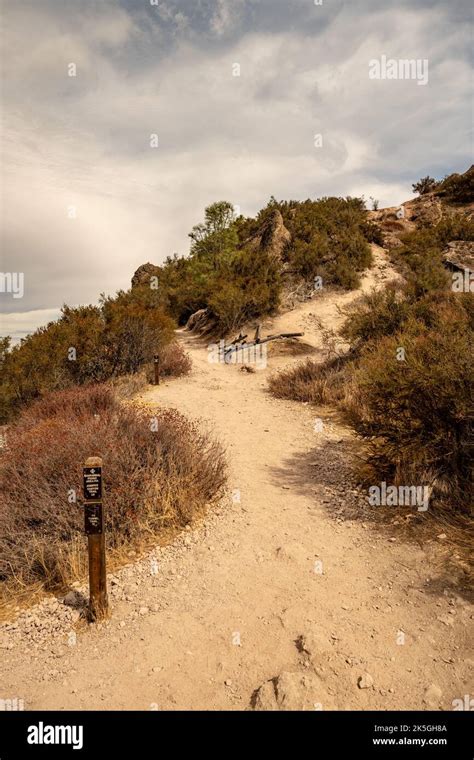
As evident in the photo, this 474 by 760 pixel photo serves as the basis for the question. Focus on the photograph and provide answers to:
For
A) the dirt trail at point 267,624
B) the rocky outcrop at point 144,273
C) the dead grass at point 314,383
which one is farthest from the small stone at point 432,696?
the rocky outcrop at point 144,273

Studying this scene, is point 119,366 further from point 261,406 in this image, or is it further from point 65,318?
point 261,406

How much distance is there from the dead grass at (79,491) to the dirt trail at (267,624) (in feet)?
1.35

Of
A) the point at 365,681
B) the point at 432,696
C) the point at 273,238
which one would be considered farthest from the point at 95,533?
the point at 273,238

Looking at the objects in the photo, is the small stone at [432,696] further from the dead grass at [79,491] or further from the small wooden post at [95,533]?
the dead grass at [79,491]

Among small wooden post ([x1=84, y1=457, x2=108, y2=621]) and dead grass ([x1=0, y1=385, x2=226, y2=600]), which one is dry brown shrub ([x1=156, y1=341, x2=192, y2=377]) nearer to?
dead grass ([x1=0, y1=385, x2=226, y2=600])

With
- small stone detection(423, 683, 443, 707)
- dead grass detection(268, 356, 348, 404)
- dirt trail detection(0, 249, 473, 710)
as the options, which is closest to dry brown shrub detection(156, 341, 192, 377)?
dead grass detection(268, 356, 348, 404)

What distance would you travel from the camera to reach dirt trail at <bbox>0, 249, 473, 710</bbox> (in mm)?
2836

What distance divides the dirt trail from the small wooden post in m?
0.20

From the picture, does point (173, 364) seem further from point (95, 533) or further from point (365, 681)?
point (365, 681)

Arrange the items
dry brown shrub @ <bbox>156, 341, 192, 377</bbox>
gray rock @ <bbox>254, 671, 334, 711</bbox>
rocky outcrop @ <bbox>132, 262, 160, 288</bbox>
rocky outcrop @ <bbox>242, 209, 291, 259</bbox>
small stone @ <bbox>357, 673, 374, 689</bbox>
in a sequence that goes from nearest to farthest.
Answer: gray rock @ <bbox>254, 671, 334, 711</bbox>, small stone @ <bbox>357, 673, 374, 689</bbox>, dry brown shrub @ <bbox>156, 341, 192, 377</bbox>, rocky outcrop @ <bbox>242, 209, 291, 259</bbox>, rocky outcrop @ <bbox>132, 262, 160, 288</bbox>

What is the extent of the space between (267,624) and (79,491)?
2554 mm

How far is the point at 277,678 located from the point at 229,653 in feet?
1.50

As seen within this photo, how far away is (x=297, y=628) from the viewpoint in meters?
3.35

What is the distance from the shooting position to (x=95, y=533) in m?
3.48
